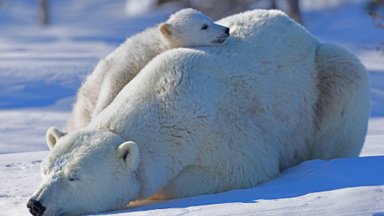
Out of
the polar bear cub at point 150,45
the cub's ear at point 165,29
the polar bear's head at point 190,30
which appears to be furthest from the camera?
the cub's ear at point 165,29

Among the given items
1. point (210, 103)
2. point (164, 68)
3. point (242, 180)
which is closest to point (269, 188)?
point (242, 180)

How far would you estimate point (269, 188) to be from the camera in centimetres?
511

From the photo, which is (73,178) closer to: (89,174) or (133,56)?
(89,174)

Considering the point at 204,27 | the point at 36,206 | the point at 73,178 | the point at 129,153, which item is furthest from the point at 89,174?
the point at 204,27

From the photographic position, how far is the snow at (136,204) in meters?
4.51

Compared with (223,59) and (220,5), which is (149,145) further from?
(220,5)

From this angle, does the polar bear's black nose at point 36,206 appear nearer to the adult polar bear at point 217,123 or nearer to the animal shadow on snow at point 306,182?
the adult polar bear at point 217,123

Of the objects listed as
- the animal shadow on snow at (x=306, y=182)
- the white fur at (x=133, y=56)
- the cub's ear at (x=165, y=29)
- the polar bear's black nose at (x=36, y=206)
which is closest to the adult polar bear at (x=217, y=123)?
the polar bear's black nose at (x=36, y=206)

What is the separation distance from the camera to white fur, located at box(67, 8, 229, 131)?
6.39 m

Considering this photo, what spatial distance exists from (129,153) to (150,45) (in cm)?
191

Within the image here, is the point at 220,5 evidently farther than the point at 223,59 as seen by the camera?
Yes

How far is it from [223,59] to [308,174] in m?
0.96

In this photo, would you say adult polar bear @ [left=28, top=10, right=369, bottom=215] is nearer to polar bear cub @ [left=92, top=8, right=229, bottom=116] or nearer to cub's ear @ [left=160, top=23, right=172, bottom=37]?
polar bear cub @ [left=92, top=8, right=229, bottom=116]

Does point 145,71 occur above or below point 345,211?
above
